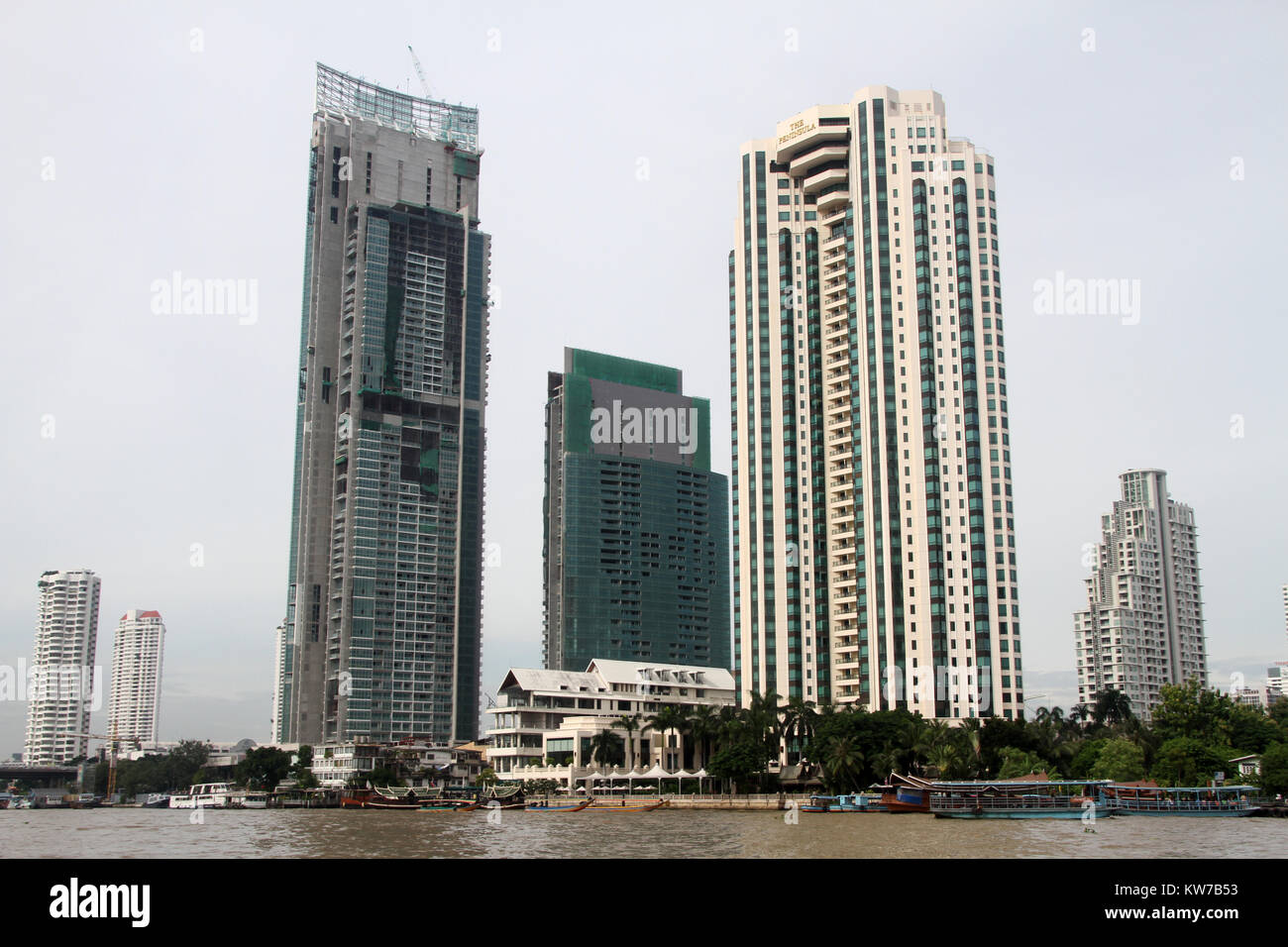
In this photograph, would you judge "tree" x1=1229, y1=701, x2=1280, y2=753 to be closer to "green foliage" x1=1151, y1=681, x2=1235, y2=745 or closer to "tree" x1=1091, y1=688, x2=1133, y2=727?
"green foliage" x1=1151, y1=681, x2=1235, y2=745

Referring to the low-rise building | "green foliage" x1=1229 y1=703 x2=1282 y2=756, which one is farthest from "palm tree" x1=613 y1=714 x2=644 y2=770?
"green foliage" x1=1229 y1=703 x2=1282 y2=756

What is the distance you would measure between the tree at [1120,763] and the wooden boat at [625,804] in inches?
1462

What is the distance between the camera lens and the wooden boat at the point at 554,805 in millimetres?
101250

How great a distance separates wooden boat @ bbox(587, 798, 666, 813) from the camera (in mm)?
101256

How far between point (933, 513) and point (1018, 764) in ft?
110

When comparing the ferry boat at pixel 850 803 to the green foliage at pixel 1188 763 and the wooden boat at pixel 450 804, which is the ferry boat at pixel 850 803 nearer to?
the green foliage at pixel 1188 763

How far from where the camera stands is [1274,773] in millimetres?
81125

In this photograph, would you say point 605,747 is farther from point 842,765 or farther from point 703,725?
point 842,765

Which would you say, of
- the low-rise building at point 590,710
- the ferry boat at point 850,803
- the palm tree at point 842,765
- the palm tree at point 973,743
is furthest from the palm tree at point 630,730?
the ferry boat at point 850,803

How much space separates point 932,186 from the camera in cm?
13000

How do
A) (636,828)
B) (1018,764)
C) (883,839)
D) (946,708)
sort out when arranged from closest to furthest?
(883,839), (636,828), (1018,764), (946,708)
